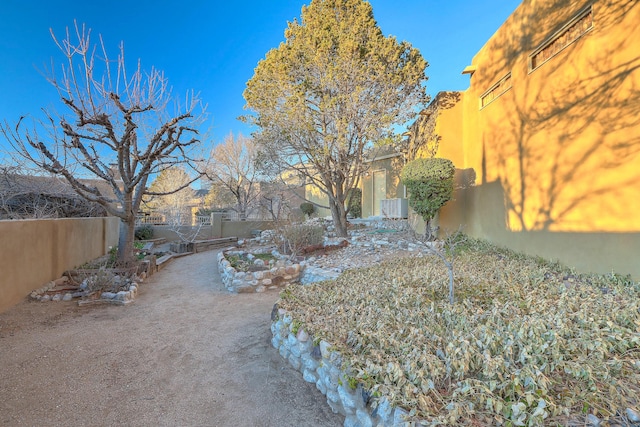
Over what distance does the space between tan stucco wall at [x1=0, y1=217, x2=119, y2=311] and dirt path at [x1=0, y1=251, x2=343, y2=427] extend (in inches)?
16.2

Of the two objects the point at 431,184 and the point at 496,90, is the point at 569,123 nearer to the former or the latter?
the point at 496,90

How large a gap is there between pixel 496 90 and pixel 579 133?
296 cm

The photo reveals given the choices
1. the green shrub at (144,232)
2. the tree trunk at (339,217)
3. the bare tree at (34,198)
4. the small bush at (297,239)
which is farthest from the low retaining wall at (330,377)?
the green shrub at (144,232)

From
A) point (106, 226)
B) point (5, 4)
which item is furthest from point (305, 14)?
point (106, 226)

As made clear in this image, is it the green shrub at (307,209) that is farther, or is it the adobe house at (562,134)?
the green shrub at (307,209)

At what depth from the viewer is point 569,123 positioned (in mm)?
4801

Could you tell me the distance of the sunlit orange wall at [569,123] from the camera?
3977 millimetres

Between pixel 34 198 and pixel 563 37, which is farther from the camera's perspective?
pixel 34 198

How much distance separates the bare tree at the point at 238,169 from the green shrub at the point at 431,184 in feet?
35.8

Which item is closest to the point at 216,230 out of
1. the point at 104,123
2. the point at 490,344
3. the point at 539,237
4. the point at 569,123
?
the point at 104,123

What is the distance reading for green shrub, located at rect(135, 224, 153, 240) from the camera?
1247cm

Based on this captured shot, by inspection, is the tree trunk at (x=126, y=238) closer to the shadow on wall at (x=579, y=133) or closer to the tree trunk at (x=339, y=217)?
the tree trunk at (x=339, y=217)

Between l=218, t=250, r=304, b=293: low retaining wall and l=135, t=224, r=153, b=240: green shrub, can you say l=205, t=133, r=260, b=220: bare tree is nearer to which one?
l=135, t=224, r=153, b=240: green shrub

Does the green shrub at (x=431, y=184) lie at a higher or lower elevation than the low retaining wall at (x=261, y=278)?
higher
